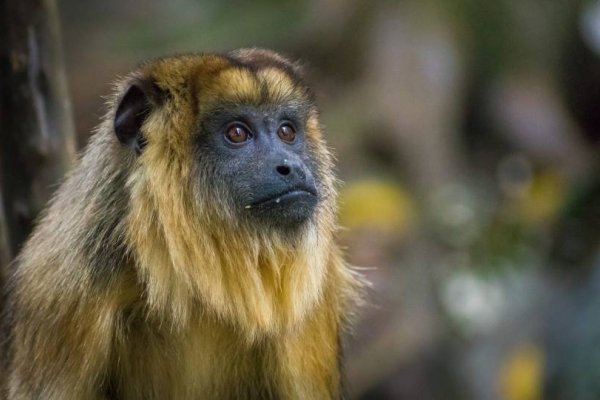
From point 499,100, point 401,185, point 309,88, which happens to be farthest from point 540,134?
point 309,88

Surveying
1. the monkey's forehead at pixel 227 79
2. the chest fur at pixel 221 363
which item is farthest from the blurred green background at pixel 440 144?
the monkey's forehead at pixel 227 79

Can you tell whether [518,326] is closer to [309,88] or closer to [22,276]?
[309,88]

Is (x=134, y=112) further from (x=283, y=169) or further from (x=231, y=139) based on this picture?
(x=283, y=169)

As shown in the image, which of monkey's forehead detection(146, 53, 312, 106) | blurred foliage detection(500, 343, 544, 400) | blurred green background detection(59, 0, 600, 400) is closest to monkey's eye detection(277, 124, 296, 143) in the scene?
monkey's forehead detection(146, 53, 312, 106)

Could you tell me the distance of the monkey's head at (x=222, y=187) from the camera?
14.6 feet

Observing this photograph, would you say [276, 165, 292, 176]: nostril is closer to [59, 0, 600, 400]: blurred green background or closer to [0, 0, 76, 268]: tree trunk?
[0, 0, 76, 268]: tree trunk

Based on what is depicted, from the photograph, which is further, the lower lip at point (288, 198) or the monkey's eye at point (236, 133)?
the monkey's eye at point (236, 133)

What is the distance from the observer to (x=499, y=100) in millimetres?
11570

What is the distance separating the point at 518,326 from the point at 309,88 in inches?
165

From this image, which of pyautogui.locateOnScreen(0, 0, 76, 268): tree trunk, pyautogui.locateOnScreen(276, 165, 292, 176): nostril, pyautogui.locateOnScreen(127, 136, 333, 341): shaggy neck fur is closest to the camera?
pyautogui.locateOnScreen(127, 136, 333, 341): shaggy neck fur

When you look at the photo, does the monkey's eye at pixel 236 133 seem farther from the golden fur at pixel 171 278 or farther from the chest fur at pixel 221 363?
the chest fur at pixel 221 363

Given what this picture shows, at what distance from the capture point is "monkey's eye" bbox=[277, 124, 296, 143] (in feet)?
15.4

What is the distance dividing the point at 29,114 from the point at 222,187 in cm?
146

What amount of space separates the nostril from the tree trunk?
1568mm
